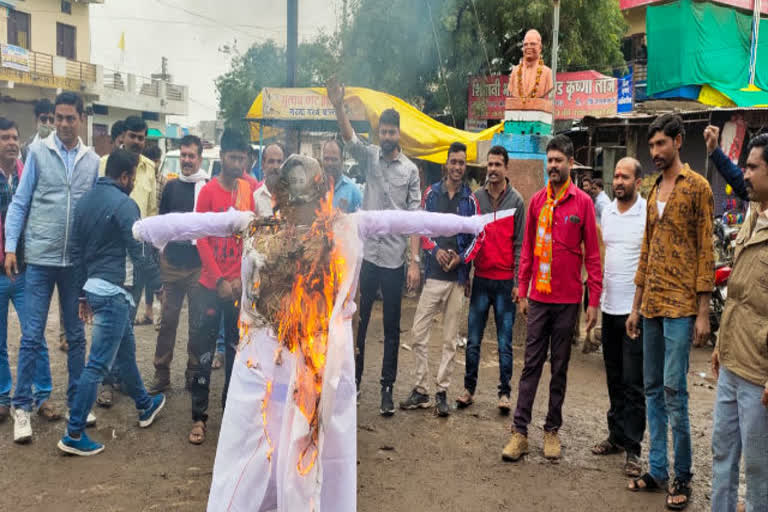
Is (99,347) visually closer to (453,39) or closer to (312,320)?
(312,320)

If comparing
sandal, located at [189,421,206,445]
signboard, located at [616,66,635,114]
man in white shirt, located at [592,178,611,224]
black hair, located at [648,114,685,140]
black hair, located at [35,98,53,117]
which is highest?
signboard, located at [616,66,635,114]

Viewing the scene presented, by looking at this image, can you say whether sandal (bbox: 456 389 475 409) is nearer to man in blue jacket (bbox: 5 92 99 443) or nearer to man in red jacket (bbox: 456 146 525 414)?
man in red jacket (bbox: 456 146 525 414)

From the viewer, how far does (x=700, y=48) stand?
1880 centimetres

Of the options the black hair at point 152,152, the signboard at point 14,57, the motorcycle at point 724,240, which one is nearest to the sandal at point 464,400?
the black hair at point 152,152

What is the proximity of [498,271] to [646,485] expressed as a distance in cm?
210

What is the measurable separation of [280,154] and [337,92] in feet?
4.94

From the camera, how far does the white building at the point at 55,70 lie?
96.0 ft

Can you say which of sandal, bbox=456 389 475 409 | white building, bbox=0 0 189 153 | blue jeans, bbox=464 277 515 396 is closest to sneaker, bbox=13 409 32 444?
sandal, bbox=456 389 475 409

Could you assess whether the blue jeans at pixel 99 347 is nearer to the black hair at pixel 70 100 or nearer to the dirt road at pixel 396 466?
the dirt road at pixel 396 466

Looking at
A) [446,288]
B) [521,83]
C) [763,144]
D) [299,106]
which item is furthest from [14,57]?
[763,144]

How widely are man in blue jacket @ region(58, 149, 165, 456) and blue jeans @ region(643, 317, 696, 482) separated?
11.5 ft

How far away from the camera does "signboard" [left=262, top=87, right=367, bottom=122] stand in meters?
Answer: 11.5

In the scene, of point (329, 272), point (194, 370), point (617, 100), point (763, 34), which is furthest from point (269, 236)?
point (763, 34)

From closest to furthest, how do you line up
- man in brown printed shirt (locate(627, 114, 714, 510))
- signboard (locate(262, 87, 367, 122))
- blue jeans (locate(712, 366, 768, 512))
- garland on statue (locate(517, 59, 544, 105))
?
blue jeans (locate(712, 366, 768, 512))
man in brown printed shirt (locate(627, 114, 714, 510))
garland on statue (locate(517, 59, 544, 105))
signboard (locate(262, 87, 367, 122))
